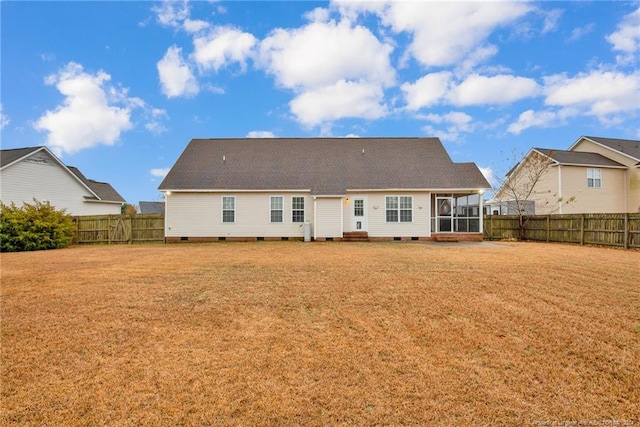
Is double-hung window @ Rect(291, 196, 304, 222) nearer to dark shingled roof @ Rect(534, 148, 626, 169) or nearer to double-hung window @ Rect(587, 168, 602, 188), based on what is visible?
dark shingled roof @ Rect(534, 148, 626, 169)

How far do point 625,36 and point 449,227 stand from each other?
12183mm

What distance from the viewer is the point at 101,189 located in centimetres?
2758

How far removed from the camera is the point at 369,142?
22.1 meters

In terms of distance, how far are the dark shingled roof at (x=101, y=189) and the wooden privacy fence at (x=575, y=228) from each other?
95.1 ft

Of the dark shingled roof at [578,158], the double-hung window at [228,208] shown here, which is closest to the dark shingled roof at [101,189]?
the double-hung window at [228,208]

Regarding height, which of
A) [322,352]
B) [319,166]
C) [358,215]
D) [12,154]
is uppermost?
[12,154]

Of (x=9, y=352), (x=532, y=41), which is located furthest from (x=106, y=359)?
(x=532, y=41)

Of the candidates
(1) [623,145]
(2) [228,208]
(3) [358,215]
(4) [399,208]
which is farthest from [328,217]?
(1) [623,145]

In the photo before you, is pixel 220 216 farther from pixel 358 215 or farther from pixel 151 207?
pixel 151 207

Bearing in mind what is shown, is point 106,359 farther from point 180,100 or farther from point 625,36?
point 180,100

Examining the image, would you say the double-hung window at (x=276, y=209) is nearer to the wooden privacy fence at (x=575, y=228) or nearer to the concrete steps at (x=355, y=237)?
the concrete steps at (x=355, y=237)

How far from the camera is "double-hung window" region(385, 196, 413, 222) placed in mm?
18391

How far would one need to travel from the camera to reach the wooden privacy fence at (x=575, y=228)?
13742mm

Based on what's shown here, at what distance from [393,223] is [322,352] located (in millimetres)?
15417
